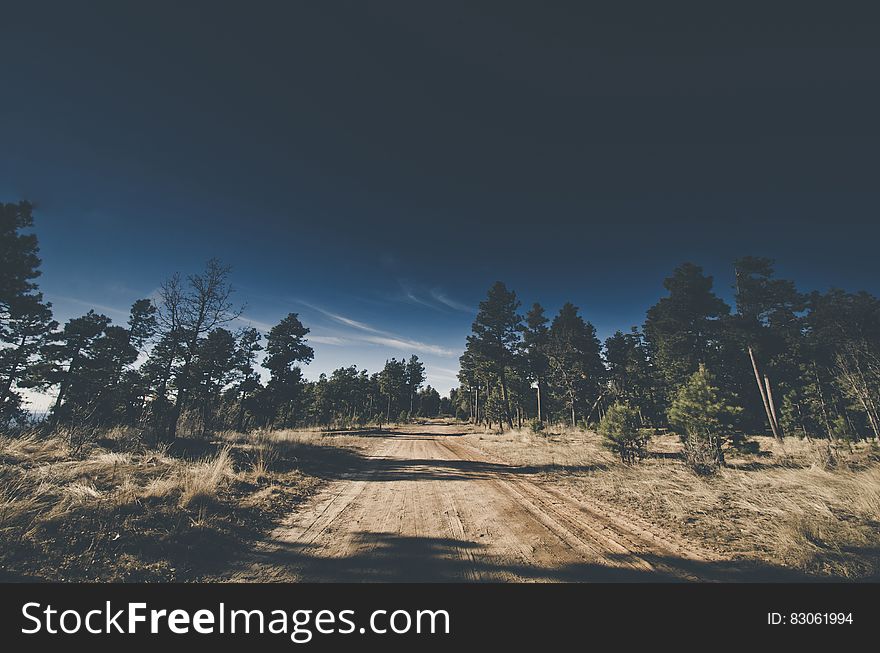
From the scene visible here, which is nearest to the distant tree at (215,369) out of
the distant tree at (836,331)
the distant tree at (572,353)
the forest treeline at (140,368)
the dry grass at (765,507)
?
the forest treeline at (140,368)

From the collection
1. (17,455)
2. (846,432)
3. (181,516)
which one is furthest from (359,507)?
(846,432)

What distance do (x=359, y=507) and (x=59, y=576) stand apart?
411 centimetres

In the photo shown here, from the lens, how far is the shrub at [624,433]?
1210 centimetres

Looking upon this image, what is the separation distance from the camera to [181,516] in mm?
4859

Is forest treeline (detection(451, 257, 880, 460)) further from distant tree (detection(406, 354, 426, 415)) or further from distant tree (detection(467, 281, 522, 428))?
distant tree (detection(406, 354, 426, 415))

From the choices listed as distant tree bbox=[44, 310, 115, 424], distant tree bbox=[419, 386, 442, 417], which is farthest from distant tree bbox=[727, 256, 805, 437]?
distant tree bbox=[419, 386, 442, 417]

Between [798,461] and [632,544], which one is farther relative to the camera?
[798,461]

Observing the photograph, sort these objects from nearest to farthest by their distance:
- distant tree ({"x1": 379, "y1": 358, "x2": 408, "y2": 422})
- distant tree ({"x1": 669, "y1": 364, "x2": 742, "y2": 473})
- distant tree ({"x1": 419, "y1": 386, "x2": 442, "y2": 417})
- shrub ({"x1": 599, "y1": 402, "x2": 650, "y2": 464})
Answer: distant tree ({"x1": 669, "y1": 364, "x2": 742, "y2": 473}), shrub ({"x1": 599, "y1": 402, "x2": 650, "y2": 464}), distant tree ({"x1": 379, "y1": 358, "x2": 408, "y2": 422}), distant tree ({"x1": 419, "y1": 386, "x2": 442, "y2": 417})

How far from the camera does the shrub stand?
12.1 meters

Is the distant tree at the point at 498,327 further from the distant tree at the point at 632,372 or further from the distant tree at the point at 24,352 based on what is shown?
the distant tree at the point at 24,352

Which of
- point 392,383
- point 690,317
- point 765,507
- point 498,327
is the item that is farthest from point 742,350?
point 392,383

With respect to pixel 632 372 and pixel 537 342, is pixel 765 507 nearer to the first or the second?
pixel 537 342

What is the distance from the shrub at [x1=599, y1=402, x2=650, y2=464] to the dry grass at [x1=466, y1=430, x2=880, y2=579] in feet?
3.79
